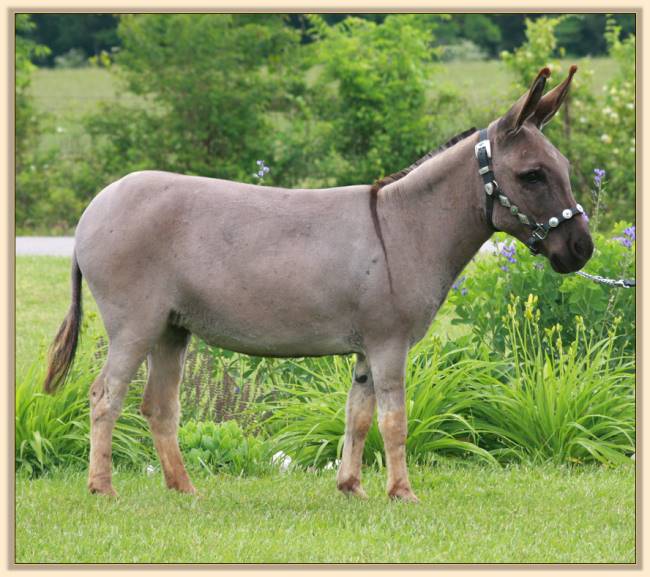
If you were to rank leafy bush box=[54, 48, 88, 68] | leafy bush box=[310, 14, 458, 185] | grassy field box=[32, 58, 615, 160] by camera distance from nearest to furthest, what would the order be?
leafy bush box=[310, 14, 458, 185] < grassy field box=[32, 58, 615, 160] < leafy bush box=[54, 48, 88, 68]

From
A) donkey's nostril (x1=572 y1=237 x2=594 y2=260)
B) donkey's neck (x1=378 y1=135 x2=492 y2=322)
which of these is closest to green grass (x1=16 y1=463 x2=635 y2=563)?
donkey's neck (x1=378 y1=135 x2=492 y2=322)

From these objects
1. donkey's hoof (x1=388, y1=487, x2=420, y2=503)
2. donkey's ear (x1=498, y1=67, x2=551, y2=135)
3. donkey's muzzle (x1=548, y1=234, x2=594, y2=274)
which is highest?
donkey's ear (x1=498, y1=67, x2=551, y2=135)

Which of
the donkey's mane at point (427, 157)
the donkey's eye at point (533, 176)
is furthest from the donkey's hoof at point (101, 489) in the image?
the donkey's eye at point (533, 176)

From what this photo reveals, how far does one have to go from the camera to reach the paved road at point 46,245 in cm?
1445

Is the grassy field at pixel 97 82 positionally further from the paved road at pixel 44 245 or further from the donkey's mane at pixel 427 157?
the donkey's mane at pixel 427 157

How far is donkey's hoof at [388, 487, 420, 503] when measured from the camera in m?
5.93

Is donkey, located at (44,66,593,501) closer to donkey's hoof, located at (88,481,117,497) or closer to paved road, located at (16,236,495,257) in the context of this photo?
donkey's hoof, located at (88,481,117,497)

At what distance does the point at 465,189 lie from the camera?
5770mm

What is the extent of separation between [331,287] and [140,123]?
1145cm

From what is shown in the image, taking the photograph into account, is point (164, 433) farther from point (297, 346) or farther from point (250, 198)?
point (250, 198)

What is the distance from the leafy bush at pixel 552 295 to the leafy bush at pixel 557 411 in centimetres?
36

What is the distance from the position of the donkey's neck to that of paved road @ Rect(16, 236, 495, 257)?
26.4ft

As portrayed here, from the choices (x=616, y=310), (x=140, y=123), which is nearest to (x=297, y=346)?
(x=616, y=310)

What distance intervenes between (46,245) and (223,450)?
904cm
